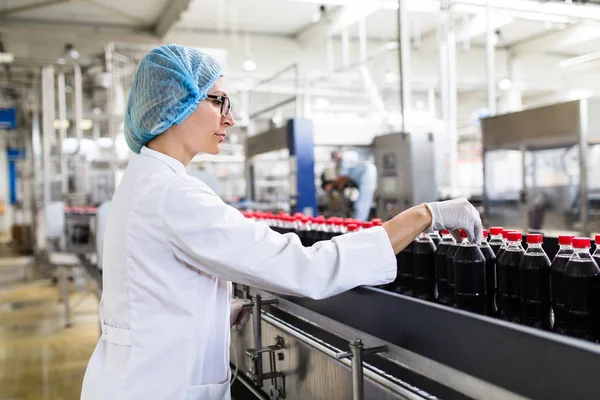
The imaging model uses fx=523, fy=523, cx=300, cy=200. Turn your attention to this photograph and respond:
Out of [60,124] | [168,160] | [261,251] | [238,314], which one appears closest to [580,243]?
[261,251]

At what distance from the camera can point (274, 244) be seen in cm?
117

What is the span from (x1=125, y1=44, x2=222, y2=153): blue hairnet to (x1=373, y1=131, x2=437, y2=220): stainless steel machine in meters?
3.10

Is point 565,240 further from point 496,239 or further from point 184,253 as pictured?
point 184,253

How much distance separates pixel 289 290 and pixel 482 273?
49 centimetres

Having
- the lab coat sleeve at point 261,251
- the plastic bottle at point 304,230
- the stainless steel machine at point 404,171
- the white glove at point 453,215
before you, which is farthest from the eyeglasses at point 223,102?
the stainless steel machine at point 404,171

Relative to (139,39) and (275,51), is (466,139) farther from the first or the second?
(139,39)

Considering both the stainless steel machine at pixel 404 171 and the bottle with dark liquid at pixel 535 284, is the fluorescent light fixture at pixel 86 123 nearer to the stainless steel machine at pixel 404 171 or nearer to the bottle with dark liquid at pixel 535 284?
the stainless steel machine at pixel 404 171

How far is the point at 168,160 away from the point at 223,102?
221 millimetres

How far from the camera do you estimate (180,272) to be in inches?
49.0

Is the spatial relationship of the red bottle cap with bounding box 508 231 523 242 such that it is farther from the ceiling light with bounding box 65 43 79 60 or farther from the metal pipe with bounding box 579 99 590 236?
the ceiling light with bounding box 65 43 79 60

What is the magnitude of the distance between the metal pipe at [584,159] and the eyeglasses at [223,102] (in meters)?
3.52

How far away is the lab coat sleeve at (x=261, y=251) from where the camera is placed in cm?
115

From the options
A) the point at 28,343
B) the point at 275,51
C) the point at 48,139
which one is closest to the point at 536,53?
the point at 275,51

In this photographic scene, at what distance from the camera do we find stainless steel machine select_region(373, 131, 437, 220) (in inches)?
183
